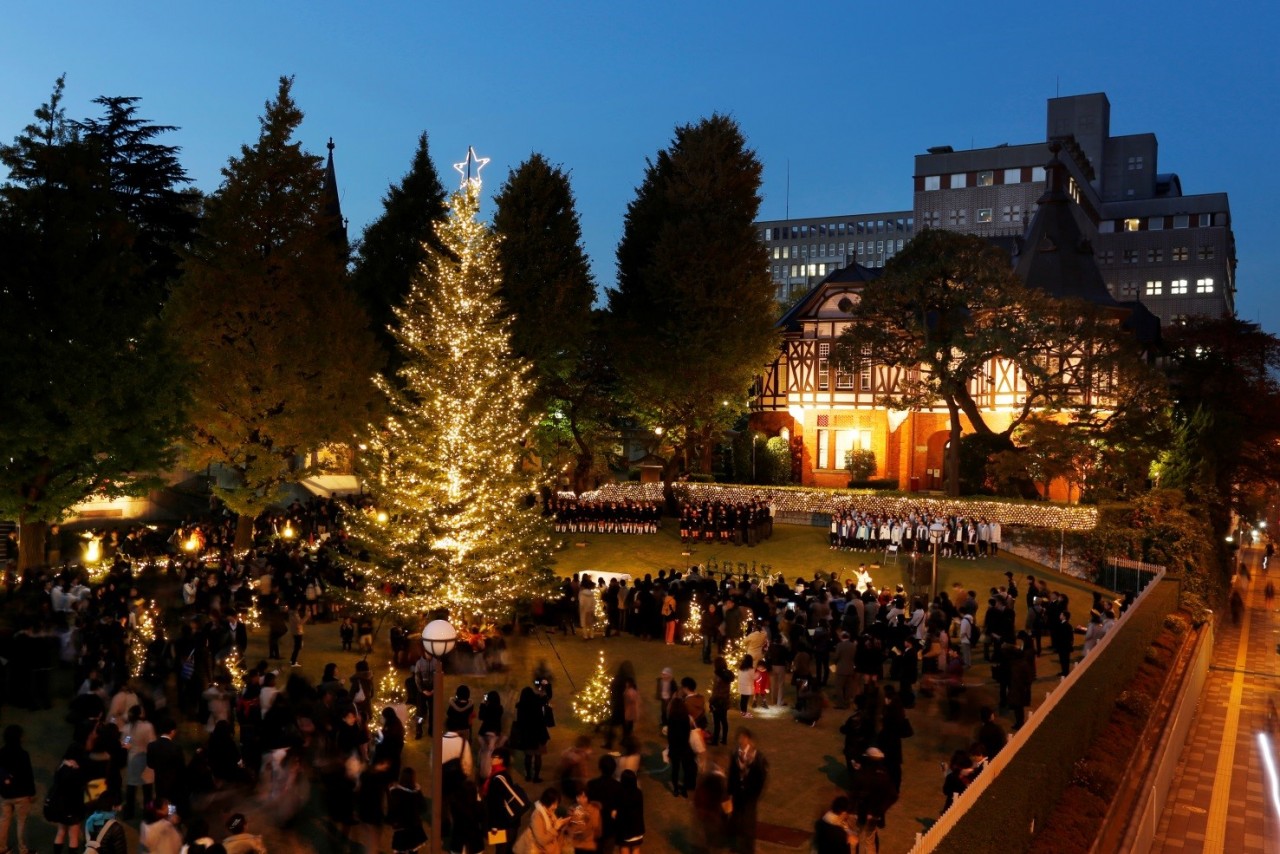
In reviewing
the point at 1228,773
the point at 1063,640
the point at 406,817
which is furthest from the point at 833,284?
the point at 406,817

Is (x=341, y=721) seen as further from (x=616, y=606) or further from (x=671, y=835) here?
(x=616, y=606)

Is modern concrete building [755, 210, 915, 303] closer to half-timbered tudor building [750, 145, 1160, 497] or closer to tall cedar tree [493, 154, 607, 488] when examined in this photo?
half-timbered tudor building [750, 145, 1160, 497]

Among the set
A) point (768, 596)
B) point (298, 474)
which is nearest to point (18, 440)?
point (298, 474)

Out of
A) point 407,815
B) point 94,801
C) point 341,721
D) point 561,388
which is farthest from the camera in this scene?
point 561,388

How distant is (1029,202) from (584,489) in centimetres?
5902

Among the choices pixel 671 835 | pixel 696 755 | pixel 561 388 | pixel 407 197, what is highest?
pixel 407 197

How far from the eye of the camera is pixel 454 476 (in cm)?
1902

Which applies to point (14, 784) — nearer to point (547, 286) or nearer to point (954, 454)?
point (547, 286)

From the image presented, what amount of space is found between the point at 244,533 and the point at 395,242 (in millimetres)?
18459

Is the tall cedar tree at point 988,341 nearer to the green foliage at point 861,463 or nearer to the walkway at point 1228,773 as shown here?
the green foliage at point 861,463

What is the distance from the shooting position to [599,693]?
49.6 feet

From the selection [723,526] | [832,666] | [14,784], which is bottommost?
[832,666]

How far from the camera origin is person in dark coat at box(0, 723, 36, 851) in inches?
360

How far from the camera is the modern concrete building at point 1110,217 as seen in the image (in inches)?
3258
